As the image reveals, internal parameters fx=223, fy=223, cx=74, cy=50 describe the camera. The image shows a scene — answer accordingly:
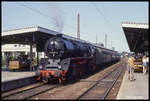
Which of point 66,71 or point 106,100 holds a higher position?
point 66,71

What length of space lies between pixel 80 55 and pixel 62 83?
3.40 metres

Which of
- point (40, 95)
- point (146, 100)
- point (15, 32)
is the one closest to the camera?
point (146, 100)

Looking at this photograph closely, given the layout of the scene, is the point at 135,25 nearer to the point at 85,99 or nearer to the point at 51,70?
the point at 51,70

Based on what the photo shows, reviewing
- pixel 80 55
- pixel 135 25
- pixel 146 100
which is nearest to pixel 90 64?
pixel 80 55

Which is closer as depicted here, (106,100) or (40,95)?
(106,100)

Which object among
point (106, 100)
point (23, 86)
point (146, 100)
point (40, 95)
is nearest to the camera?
point (146, 100)

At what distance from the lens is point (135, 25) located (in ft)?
53.4

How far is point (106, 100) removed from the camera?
9.73 meters

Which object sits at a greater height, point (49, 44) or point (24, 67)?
point (49, 44)

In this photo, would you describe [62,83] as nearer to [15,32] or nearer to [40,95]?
[40,95]

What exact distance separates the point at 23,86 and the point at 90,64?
7.79 metres

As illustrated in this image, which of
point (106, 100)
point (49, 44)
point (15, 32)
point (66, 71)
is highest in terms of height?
point (15, 32)

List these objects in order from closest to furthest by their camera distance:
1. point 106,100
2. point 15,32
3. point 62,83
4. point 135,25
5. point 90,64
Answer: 1. point 106,100
2. point 62,83
3. point 135,25
4. point 15,32
5. point 90,64

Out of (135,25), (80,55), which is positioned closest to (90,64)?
(80,55)
